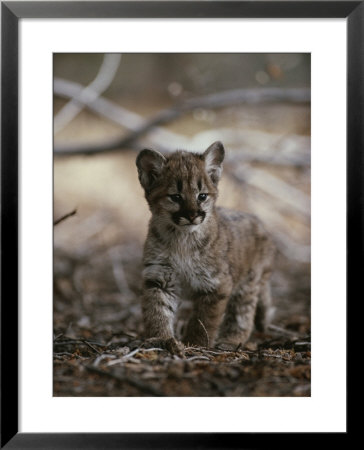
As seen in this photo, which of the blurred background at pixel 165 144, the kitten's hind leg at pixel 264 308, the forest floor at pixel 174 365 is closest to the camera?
the forest floor at pixel 174 365

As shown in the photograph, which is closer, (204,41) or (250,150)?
(204,41)

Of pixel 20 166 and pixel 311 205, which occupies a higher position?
pixel 20 166

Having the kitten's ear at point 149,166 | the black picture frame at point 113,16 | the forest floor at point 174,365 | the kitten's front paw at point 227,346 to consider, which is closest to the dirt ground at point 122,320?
the forest floor at point 174,365

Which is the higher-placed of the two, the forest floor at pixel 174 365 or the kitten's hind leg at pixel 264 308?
the kitten's hind leg at pixel 264 308

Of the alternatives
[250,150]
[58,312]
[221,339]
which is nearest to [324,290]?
[221,339]

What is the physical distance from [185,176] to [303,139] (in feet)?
4.30

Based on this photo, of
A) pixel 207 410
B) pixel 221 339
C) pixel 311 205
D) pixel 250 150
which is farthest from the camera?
pixel 250 150

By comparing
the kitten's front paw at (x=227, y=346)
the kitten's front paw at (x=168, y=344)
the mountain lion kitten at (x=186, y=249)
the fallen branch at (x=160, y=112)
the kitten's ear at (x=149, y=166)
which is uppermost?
the fallen branch at (x=160, y=112)

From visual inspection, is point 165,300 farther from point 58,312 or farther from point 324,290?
point 58,312

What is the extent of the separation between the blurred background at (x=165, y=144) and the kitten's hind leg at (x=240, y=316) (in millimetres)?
630

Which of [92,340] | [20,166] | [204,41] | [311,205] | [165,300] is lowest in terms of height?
[92,340]

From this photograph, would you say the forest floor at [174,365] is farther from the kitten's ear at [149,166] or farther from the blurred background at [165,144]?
the kitten's ear at [149,166]

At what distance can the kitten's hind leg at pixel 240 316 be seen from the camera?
693 centimetres

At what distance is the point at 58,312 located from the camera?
298 inches
